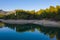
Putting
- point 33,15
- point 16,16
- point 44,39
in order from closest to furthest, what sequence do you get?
point 44,39, point 33,15, point 16,16

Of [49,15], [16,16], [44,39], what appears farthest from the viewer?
[16,16]

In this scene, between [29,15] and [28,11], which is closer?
[29,15]

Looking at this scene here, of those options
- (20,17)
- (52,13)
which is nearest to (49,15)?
(52,13)

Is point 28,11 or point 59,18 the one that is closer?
point 59,18

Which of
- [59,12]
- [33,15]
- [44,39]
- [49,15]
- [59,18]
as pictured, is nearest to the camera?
[44,39]

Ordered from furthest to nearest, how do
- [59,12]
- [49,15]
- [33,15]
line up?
[33,15], [49,15], [59,12]

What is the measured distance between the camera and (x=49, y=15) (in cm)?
6638

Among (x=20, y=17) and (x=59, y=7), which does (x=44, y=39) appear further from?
(x=20, y=17)

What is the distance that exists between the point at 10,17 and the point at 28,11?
38.4ft

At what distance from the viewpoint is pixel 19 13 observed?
94750 millimetres

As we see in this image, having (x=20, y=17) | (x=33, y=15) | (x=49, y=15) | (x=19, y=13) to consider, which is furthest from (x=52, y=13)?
(x=19, y=13)

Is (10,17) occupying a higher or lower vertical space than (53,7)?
lower

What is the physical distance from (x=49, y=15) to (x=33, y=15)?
2056 centimetres

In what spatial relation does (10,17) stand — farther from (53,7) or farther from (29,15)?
(53,7)
